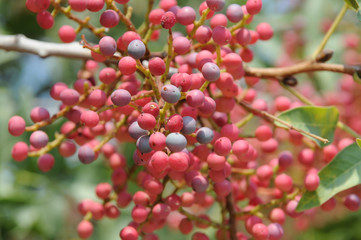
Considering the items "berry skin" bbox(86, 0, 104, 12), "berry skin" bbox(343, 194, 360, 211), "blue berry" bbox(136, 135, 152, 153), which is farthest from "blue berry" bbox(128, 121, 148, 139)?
"berry skin" bbox(343, 194, 360, 211)

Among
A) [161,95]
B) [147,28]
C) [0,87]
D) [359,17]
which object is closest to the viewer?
[161,95]

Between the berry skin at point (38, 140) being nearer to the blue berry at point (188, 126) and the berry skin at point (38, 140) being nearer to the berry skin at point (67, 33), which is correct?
the berry skin at point (67, 33)

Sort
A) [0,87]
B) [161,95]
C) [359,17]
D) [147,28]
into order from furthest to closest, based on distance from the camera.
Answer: [0,87] → [147,28] → [359,17] → [161,95]

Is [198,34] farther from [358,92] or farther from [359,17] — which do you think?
[358,92]

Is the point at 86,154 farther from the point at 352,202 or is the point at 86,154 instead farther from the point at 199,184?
the point at 352,202

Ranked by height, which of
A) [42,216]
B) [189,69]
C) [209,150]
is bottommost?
Answer: [42,216]

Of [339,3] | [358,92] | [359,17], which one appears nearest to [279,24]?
[339,3]
